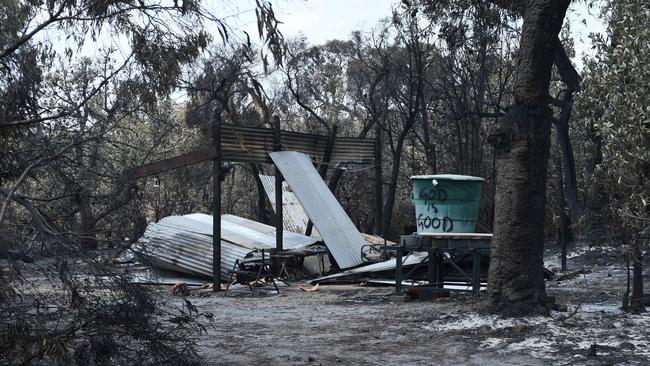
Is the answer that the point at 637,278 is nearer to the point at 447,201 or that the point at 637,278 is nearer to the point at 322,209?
the point at 447,201

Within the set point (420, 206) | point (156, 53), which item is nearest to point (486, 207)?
point (420, 206)

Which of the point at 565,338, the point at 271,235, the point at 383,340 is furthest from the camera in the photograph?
the point at 271,235

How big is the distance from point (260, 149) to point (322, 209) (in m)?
2.00

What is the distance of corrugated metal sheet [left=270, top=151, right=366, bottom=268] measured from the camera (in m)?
19.6

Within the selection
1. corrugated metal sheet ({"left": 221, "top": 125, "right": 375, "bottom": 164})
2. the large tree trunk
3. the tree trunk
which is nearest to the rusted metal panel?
corrugated metal sheet ({"left": 221, "top": 125, "right": 375, "bottom": 164})

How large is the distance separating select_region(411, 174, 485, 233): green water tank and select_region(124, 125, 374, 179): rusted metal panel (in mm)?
3359

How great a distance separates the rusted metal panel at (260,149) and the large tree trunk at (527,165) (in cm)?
530

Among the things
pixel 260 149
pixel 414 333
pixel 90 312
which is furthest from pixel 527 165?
pixel 260 149

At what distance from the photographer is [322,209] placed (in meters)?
20.2

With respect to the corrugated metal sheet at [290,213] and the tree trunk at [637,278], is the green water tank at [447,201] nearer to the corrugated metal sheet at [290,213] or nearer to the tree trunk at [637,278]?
the tree trunk at [637,278]

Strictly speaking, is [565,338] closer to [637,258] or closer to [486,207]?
[637,258]

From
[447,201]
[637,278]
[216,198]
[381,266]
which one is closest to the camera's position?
[637,278]

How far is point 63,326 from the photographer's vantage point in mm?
7676

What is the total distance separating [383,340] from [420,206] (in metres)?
5.32
